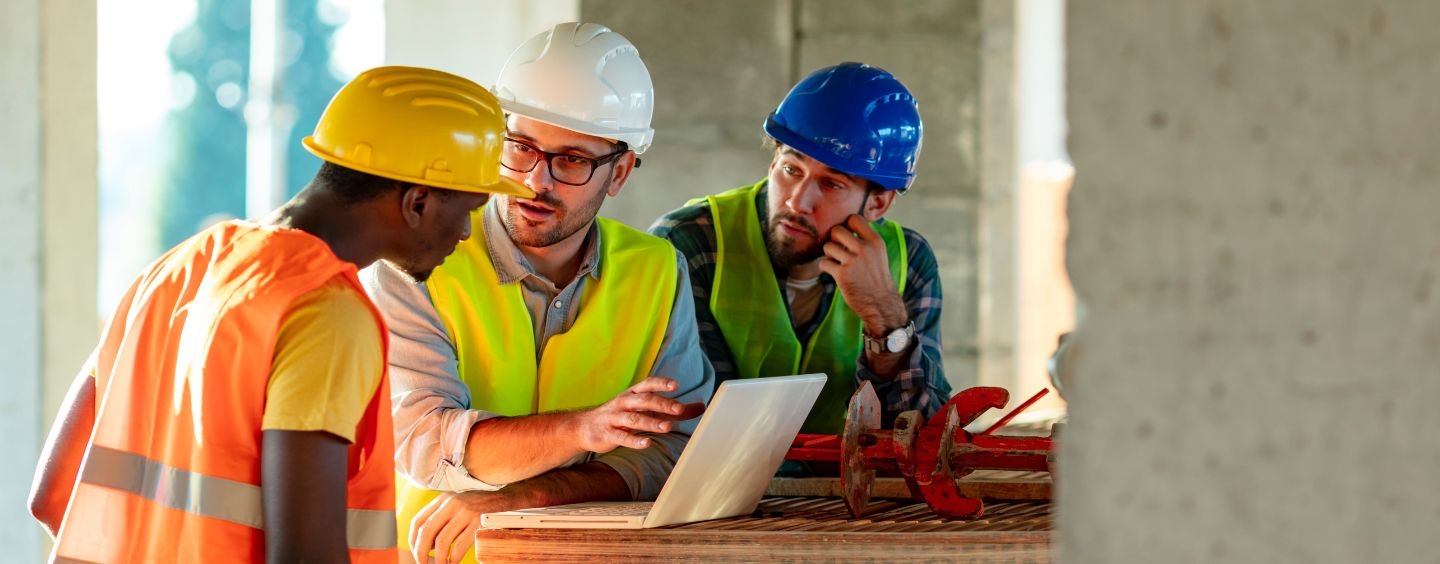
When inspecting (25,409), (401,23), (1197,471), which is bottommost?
(25,409)

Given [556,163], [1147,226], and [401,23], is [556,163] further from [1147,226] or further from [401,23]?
[401,23]

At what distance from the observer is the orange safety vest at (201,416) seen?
2207 millimetres

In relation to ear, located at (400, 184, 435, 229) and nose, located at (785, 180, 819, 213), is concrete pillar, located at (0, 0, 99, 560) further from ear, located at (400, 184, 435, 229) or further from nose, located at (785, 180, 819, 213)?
ear, located at (400, 184, 435, 229)

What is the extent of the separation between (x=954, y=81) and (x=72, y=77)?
4447mm

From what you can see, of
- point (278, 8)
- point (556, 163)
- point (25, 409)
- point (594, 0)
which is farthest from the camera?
point (278, 8)

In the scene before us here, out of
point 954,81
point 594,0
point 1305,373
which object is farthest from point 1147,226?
point 954,81

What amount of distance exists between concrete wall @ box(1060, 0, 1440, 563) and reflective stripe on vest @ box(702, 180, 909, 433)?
2.54 m

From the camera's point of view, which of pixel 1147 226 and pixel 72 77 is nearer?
pixel 1147 226

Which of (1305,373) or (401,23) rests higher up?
(401,23)

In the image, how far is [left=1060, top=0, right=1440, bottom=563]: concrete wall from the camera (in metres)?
1.56

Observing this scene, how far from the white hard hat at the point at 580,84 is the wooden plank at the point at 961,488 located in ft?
3.04

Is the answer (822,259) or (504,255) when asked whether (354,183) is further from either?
(822,259)

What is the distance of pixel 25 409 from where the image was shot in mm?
4676

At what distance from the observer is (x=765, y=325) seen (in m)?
4.17
